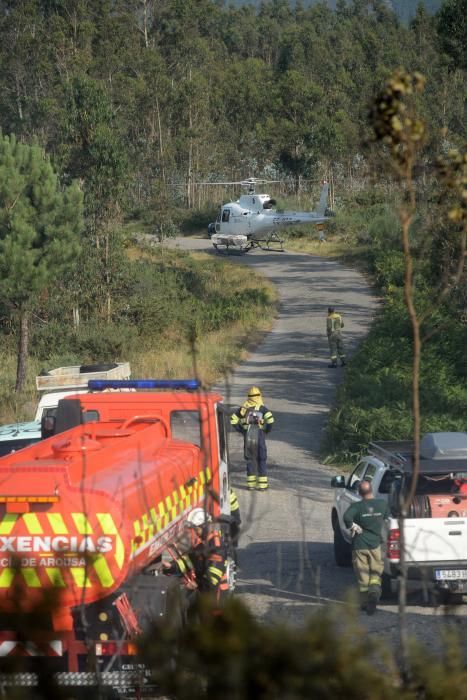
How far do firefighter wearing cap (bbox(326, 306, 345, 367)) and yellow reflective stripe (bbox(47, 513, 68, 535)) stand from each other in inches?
857

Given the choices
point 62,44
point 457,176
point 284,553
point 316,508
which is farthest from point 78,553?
point 62,44

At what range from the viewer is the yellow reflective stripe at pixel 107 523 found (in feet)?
23.7

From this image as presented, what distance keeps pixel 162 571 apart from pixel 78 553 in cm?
187

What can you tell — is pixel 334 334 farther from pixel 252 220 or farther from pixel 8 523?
pixel 252 220

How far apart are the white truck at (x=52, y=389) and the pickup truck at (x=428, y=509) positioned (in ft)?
14.0

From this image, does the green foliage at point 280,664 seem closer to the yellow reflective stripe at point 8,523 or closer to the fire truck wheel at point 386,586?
the yellow reflective stripe at point 8,523

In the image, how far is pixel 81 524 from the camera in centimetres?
727

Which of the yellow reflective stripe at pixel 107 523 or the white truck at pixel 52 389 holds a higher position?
the yellow reflective stripe at pixel 107 523

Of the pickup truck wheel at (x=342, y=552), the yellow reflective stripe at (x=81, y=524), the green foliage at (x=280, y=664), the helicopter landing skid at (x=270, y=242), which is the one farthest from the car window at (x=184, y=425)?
the helicopter landing skid at (x=270, y=242)

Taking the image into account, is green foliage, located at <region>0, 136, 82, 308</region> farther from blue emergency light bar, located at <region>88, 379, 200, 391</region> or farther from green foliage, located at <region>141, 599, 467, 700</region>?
green foliage, located at <region>141, 599, 467, 700</region>

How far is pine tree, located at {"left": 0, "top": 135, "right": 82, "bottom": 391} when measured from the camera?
25.1 metres

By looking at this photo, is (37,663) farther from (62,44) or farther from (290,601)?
(62,44)

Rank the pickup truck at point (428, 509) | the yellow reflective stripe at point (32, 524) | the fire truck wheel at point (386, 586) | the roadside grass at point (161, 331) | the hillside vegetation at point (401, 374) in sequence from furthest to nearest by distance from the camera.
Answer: the roadside grass at point (161, 331) → the hillside vegetation at point (401, 374) → the fire truck wheel at point (386, 586) → the pickup truck at point (428, 509) → the yellow reflective stripe at point (32, 524)

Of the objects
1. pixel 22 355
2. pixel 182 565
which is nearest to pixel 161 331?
pixel 22 355
